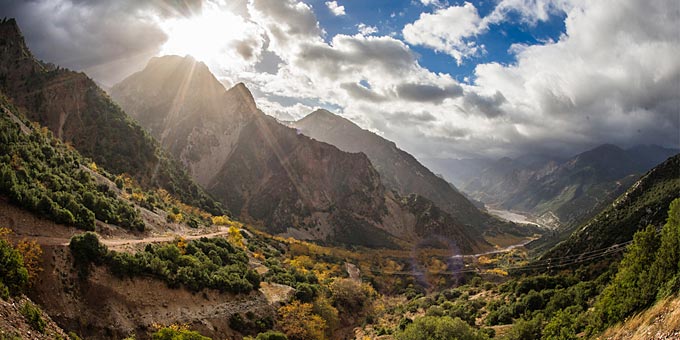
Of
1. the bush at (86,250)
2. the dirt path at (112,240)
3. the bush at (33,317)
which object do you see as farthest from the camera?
the bush at (86,250)

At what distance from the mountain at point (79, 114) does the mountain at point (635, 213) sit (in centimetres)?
13252

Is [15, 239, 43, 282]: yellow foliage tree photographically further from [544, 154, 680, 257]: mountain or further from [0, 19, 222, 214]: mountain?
[544, 154, 680, 257]: mountain

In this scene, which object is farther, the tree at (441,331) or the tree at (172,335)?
the tree at (441,331)

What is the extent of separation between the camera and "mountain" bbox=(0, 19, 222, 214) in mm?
121625

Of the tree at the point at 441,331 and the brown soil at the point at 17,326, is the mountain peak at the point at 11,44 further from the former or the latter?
A: the tree at the point at 441,331

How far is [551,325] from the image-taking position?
39156 mm

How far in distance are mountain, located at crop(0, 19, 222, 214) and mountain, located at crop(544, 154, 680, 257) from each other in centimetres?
13252

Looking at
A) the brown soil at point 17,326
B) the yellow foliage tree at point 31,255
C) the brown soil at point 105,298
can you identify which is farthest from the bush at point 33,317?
the yellow foliage tree at point 31,255

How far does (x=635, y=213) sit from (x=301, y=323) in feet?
279

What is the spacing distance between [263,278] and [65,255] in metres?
38.5

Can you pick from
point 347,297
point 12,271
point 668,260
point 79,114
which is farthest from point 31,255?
point 79,114

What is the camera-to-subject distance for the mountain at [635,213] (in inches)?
3346

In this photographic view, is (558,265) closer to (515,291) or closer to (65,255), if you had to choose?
Answer: (515,291)

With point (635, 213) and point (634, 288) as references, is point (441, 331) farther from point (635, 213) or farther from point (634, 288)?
point (635, 213)
